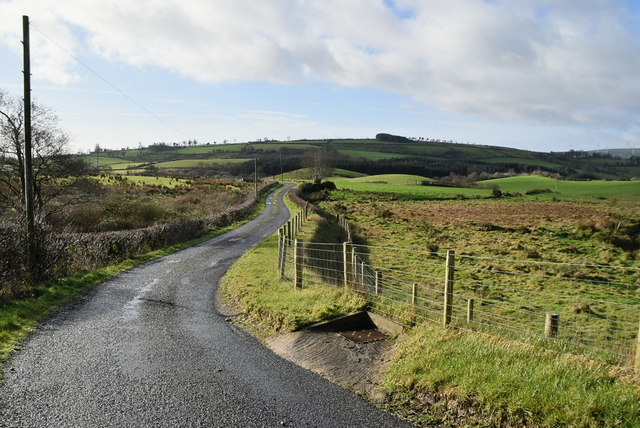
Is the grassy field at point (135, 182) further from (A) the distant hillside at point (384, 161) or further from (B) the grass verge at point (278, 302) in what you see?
(B) the grass verge at point (278, 302)

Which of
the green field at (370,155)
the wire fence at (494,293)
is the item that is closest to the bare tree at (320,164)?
the green field at (370,155)

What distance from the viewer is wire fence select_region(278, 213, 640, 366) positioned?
9.79 m

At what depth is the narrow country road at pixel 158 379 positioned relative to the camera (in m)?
5.65

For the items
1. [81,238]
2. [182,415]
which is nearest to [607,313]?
[182,415]

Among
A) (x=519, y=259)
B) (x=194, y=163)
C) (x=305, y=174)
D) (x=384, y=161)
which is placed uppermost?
(x=384, y=161)

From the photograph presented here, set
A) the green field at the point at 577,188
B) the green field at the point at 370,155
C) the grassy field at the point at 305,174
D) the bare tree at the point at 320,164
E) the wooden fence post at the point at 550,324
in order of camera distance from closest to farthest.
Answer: the wooden fence post at the point at 550,324 → the green field at the point at 577,188 → the bare tree at the point at 320,164 → the grassy field at the point at 305,174 → the green field at the point at 370,155

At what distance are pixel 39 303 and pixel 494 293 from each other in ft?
58.6

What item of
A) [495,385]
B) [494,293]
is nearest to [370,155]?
[494,293]

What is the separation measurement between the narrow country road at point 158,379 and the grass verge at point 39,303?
35 centimetres

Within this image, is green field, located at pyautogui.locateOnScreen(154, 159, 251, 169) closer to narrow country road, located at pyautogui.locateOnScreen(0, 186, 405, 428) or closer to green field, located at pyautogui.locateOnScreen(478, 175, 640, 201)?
green field, located at pyautogui.locateOnScreen(478, 175, 640, 201)

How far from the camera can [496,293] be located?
2056 cm

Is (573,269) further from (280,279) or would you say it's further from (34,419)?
(34,419)

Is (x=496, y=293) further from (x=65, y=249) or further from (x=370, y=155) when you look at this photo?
(x=370, y=155)

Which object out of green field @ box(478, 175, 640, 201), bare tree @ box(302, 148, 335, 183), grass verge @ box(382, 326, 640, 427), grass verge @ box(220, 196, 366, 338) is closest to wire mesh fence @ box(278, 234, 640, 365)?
grass verge @ box(220, 196, 366, 338)
